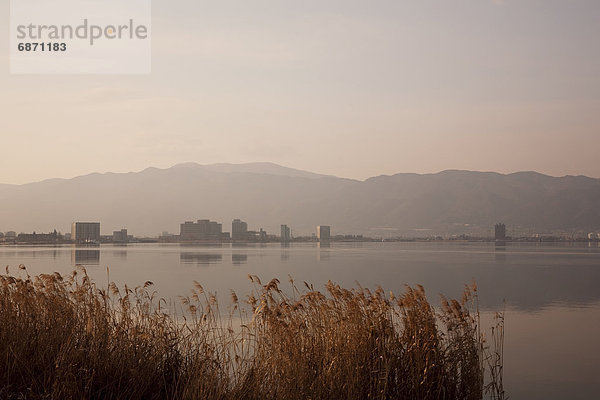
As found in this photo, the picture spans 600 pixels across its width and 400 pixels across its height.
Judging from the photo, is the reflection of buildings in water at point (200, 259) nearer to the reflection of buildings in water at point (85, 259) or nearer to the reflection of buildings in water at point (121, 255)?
the reflection of buildings in water at point (121, 255)

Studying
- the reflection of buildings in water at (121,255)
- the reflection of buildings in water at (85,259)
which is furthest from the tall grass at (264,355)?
Result: the reflection of buildings in water at (121,255)

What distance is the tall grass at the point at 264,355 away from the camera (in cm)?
799

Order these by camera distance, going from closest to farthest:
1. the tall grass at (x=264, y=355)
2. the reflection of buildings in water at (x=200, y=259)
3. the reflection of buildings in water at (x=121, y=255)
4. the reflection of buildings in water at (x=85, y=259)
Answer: the tall grass at (x=264, y=355)
the reflection of buildings in water at (x=85, y=259)
the reflection of buildings in water at (x=200, y=259)
the reflection of buildings in water at (x=121, y=255)

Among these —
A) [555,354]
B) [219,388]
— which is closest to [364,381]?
[219,388]

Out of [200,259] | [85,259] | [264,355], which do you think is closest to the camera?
[264,355]

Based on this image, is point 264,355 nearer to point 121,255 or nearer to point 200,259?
point 200,259

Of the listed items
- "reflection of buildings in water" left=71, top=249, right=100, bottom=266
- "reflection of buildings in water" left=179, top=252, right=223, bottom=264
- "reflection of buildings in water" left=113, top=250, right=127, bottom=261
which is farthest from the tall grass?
"reflection of buildings in water" left=113, top=250, right=127, bottom=261

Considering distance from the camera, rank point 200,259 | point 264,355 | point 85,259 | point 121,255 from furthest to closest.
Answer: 1. point 121,255
2. point 200,259
3. point 85,259
4. point 264,355

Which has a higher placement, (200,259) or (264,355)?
(264,355)

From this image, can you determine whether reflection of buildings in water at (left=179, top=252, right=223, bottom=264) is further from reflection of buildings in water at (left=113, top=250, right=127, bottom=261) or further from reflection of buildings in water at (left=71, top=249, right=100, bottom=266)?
reflection of buildings in water at (left=71, top=249, right=100, bottom=266)

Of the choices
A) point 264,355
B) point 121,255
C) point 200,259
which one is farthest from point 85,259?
point 264,355

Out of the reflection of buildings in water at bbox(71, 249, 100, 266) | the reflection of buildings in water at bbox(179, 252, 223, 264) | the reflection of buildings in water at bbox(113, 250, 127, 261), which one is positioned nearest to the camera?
the reflection of buildings in water at bbox(71, 249, 100, 266)

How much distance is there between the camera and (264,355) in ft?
28.4

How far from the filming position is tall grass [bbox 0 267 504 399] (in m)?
7.99
